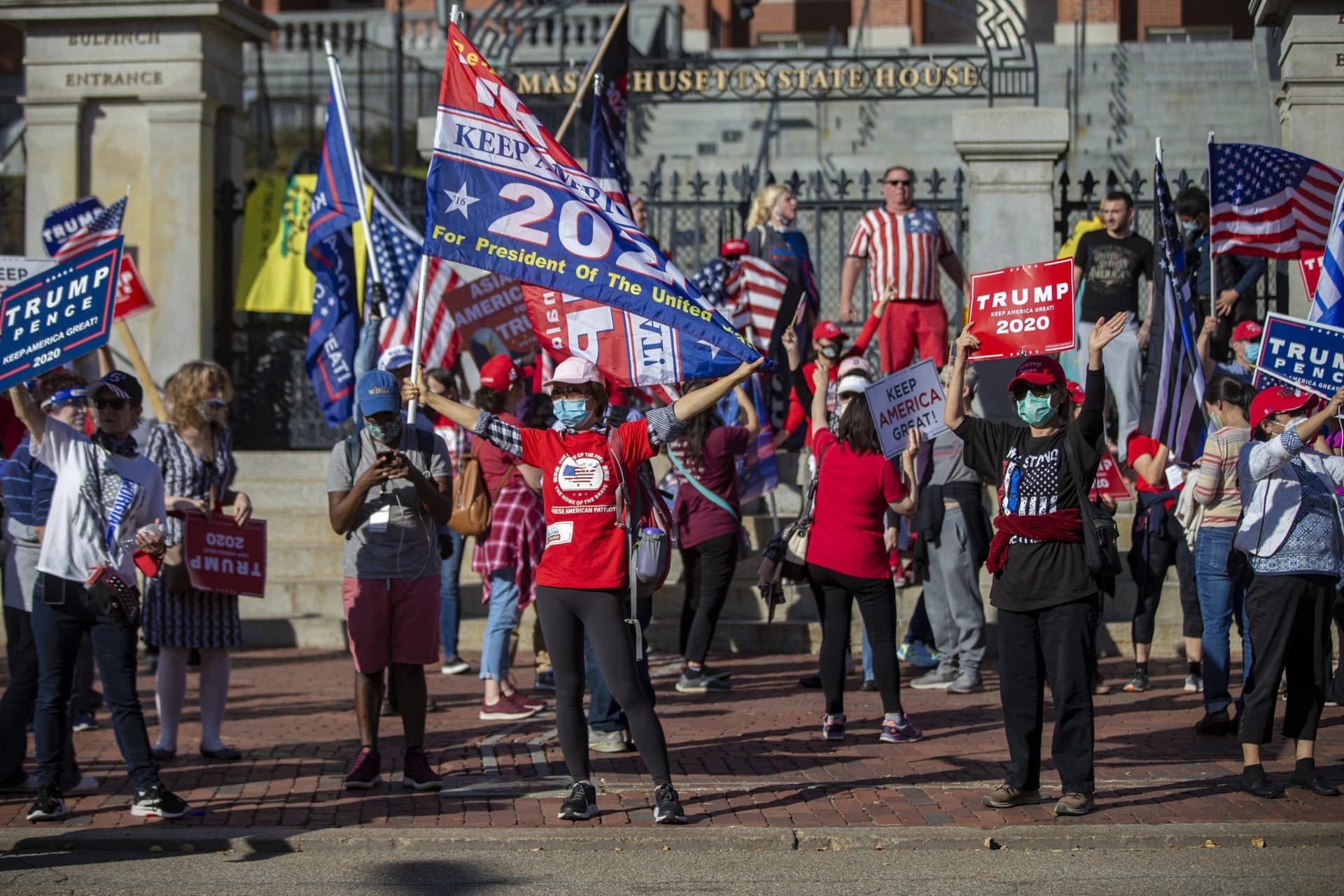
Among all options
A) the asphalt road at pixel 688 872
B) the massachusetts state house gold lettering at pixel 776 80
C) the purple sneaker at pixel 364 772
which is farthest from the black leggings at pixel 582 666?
the massachusetts state house gold lettering at pixel 776 80

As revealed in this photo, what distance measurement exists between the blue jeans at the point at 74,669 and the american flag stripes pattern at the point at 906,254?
6.69m

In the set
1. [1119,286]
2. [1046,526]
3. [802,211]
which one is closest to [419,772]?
[1046,526]

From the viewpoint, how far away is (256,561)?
8156mm

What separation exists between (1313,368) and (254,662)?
6.94 metres

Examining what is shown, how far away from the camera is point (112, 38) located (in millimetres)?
13977

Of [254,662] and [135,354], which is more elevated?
[135,354]

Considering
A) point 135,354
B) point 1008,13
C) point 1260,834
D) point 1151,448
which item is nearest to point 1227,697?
point 1151,448

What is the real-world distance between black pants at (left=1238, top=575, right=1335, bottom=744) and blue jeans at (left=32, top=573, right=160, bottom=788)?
4636 mm

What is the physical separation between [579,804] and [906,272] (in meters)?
6.33

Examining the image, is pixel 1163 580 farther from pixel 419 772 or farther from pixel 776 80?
pixel 776 80

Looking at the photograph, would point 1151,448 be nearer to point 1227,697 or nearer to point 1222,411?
point 1222,411

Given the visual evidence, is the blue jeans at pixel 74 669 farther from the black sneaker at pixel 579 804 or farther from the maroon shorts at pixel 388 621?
the black sneaker at pixel 579 804

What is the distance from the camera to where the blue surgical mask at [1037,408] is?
684 centimetres

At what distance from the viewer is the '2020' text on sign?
748 cm
